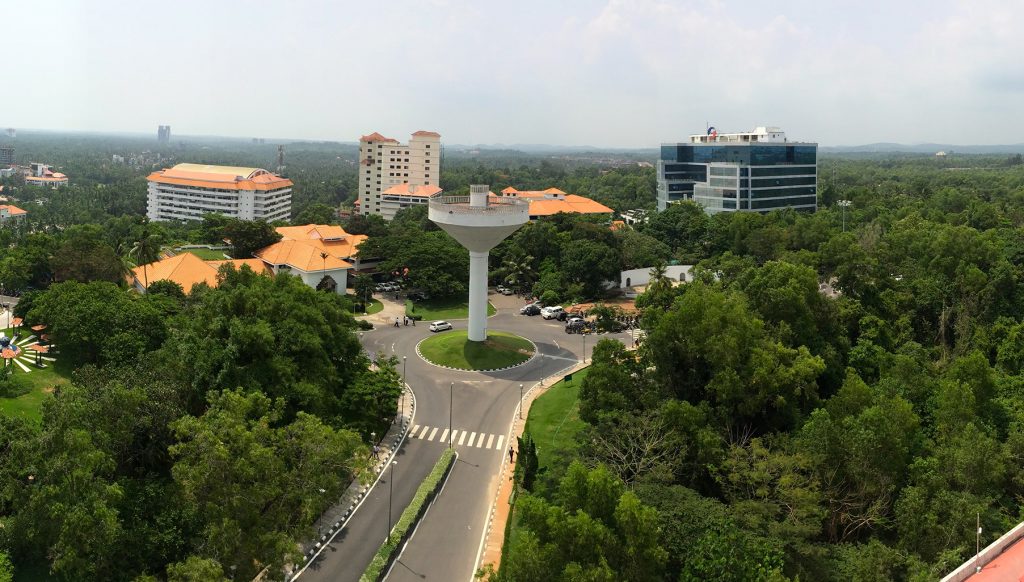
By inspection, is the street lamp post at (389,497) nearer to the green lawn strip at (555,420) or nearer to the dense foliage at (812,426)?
the dense foliage at (812,426)

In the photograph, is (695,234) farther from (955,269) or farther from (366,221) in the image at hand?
(366,221)

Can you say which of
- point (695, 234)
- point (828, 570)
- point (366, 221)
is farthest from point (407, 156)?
point (828, 570)

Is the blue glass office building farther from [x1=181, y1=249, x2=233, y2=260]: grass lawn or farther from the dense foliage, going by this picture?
[x1=181, y1=249, x2=233, y2=260]: grass lawn

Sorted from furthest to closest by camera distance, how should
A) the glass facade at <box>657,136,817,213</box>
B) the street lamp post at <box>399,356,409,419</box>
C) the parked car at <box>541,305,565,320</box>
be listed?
the glass facade at <box>657,136,817,213</box> < the parked car at <box>541,305,565,320</box> < the street lamp post at <box>399,356,409,419</box>

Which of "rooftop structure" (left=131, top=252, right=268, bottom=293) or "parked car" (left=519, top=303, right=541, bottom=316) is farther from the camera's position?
"parked car" (left=519, top=303, right=541, bottom=316)

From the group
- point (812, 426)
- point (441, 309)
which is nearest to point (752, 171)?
point (441, 309)

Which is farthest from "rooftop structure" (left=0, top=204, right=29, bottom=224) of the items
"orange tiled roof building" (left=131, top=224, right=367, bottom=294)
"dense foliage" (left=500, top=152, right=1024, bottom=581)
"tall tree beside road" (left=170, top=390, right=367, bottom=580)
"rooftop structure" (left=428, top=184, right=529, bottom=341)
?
"tall tree beside road" (left=170, top=390, right=367, bottom=580)
